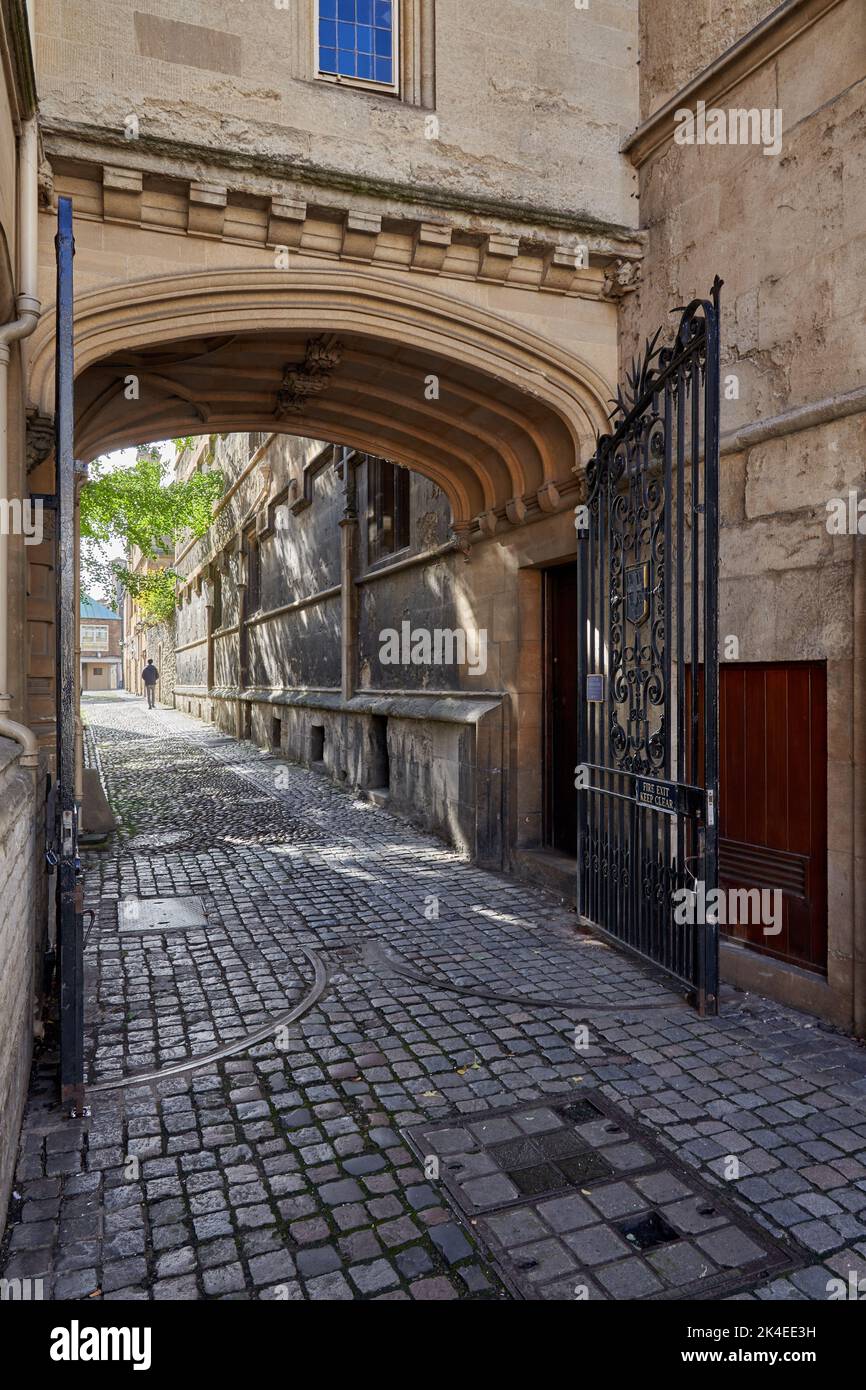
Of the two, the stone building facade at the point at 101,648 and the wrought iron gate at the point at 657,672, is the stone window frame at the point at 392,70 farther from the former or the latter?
the stone building facade at the point at 101,648

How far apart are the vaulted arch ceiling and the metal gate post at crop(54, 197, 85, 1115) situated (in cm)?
178

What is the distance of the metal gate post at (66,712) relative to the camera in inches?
139

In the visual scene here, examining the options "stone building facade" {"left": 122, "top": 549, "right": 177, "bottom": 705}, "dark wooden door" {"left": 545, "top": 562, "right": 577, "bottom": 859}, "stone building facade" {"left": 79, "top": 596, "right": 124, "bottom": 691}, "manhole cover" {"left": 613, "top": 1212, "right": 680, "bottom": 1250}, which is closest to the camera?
"manhole cover" {"left": 613, "top": 1212, "right": 680, "bottom": 1250}

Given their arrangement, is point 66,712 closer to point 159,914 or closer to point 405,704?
point 159,914

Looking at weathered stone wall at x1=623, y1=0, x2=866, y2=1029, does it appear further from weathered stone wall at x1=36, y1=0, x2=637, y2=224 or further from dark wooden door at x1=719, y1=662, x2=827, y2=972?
weathered stone wall at x1=36, y1=0, x2=637, y2=224

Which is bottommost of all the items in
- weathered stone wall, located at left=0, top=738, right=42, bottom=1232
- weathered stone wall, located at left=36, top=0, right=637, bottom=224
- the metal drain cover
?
the metal drain cover

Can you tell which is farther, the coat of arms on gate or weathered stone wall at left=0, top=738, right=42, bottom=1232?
the coat of arms on gate

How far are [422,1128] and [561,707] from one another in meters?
4.86

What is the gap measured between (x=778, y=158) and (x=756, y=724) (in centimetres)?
330

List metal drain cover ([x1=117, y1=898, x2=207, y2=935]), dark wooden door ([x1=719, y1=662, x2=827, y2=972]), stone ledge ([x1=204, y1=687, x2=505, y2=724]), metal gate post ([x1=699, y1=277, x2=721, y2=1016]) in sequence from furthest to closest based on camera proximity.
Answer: stone ledge ([x1=204, y1=687, x2=505, y2=724]) < metal drain cover ([x1=117, y1=898, x2=207, y2=935]) < dark wooden door ([x1=719, y1=662, x2=827, y2=972]) < metal gate post ([x1=699, y1=277, x2=721, y2=1016])

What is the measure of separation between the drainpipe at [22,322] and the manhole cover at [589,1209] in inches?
99.7

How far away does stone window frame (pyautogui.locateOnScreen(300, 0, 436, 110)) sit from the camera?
594 centimetres

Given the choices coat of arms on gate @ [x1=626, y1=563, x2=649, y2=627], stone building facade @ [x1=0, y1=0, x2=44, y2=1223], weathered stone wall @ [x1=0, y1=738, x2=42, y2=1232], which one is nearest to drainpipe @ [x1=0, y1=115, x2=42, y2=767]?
stone building facade @ [x1=0, y1=0, x2=44, y2=1223]
